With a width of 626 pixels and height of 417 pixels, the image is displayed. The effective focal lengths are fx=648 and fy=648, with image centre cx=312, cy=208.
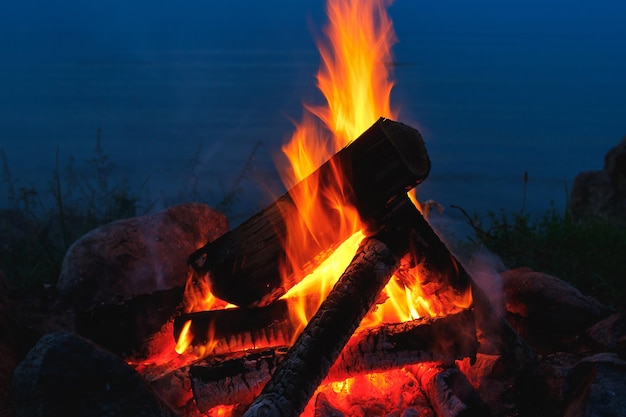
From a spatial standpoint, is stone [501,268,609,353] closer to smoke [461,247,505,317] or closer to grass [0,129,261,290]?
smoke [461,247,505,317]

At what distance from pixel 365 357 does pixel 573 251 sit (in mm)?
2657

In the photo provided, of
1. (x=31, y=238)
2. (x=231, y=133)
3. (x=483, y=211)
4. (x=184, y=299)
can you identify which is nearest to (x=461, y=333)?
(x=184, y=299)

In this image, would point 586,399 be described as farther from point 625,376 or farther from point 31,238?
point 31,238

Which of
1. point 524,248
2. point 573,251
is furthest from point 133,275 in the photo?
point 573,251

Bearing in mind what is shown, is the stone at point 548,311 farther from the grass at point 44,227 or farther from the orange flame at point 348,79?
the grass at point 44,227

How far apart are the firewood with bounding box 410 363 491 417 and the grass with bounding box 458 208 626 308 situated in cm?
157

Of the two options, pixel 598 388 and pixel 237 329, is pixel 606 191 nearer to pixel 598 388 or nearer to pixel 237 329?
pixel 598 388

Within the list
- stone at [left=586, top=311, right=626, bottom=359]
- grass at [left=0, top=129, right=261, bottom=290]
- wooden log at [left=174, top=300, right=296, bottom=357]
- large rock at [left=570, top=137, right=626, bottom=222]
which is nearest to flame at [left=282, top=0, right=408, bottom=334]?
wooden log at [left=174, top=300, right=296, bottom=357]

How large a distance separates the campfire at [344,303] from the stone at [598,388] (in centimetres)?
36

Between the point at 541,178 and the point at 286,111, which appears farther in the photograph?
the point at 286,111

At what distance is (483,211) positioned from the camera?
7465 millimetres

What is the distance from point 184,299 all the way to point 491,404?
1469mm

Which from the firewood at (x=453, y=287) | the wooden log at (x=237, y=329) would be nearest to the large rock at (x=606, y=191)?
the firewood at (x=453, y=287)

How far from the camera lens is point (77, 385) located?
2.29 meters
